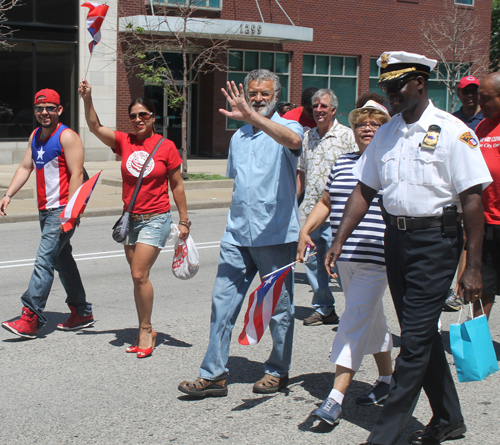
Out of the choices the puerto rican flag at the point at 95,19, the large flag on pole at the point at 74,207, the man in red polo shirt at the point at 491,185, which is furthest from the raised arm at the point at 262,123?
the puerto rican flag at the point at 95,19

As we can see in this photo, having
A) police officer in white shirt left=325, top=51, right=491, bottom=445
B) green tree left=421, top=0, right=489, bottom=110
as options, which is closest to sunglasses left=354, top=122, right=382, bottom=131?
police officer in white shirt left=325, top=51, right=491, bottom=445

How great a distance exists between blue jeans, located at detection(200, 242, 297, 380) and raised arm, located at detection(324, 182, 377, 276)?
70cm

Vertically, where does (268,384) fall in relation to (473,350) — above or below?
below

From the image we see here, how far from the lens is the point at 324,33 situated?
2778 centimetres

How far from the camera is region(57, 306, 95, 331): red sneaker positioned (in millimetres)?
6098

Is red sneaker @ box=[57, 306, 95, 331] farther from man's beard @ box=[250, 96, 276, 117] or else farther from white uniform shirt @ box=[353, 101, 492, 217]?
white uniform shirt @ box=[353, 101, 492, 217]

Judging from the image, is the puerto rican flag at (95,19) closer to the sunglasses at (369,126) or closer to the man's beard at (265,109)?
the man's beard at (265,109)

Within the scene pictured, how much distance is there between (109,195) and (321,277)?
977cm

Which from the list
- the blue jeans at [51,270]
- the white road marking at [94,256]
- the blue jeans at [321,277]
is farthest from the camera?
the white road marking at [94,256]

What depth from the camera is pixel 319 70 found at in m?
28.0

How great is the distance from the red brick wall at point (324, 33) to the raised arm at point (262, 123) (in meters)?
19.6

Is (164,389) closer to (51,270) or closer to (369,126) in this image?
(51,270)

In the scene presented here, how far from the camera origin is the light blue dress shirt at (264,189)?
14.9 ft

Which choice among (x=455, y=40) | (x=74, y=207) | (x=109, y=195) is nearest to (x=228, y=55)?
(x=455, y=40)
